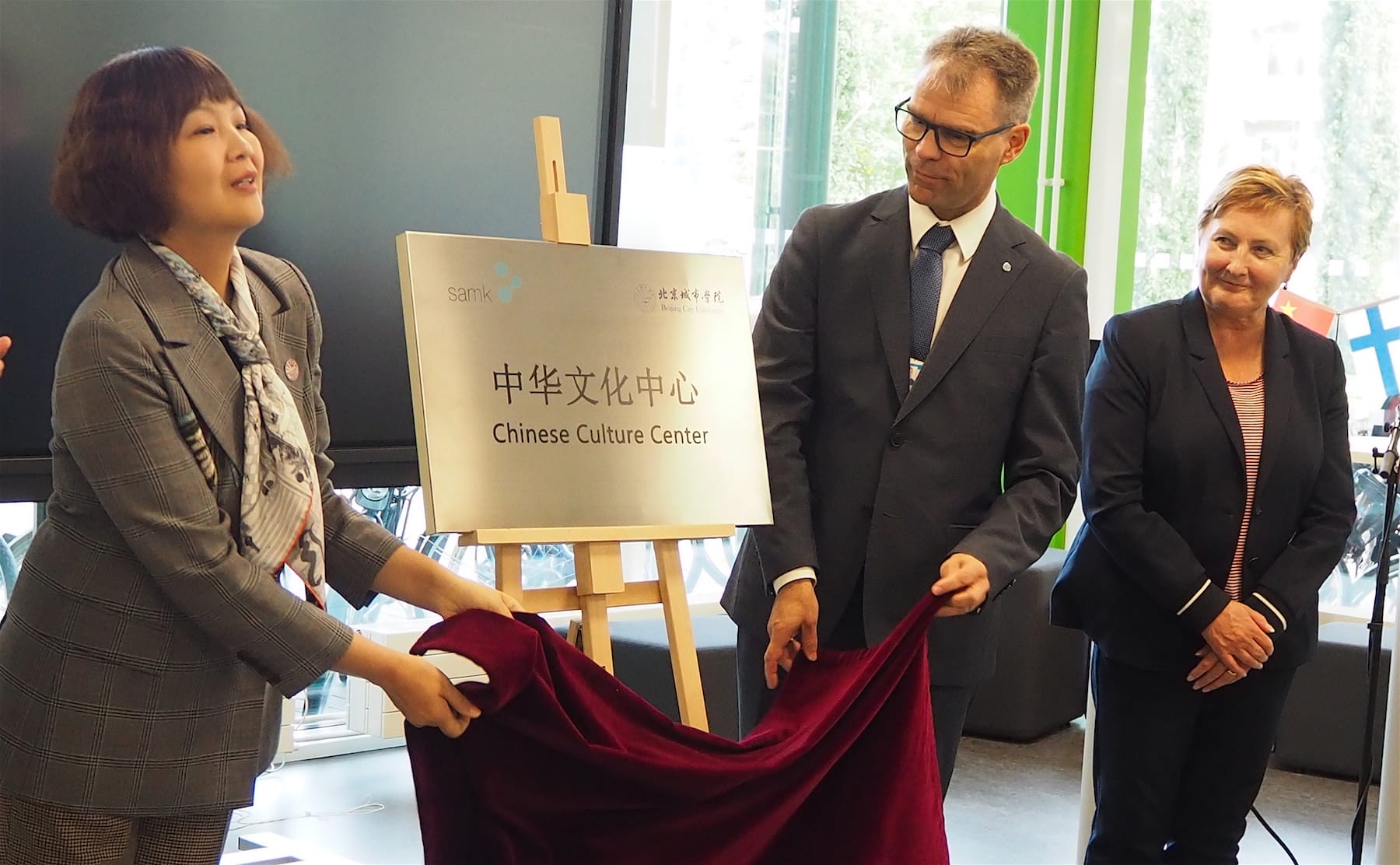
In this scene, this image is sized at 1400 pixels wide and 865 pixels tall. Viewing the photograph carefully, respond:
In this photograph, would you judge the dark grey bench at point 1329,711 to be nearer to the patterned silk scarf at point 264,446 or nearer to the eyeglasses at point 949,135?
the eyeglasses at point 949,135

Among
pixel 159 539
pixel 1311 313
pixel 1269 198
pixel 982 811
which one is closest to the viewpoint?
pixel 159 539

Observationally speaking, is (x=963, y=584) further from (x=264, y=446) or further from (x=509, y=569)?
(x=264, y=446)

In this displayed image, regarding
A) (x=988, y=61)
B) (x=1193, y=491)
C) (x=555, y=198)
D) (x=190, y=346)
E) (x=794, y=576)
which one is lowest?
(x=794, y=576)

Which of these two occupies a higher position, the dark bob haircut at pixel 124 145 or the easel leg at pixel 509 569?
the dark bob haircut at pixel 124 145

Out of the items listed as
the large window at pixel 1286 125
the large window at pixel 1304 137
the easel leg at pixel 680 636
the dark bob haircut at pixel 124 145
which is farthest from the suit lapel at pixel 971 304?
the large window at pixel 1286 125

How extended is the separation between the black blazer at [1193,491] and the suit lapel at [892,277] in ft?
2.04

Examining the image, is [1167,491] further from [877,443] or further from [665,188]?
[665,188]

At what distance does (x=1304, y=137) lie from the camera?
5.69 metres

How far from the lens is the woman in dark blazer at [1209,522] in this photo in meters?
2.76

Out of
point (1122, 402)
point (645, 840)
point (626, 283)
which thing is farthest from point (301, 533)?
point (1122, 402)

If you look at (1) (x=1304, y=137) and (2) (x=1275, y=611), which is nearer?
(2) (x=1275, y=611)

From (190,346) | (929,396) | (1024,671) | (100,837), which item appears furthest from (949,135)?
(1024,671)

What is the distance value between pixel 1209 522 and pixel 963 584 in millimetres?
808

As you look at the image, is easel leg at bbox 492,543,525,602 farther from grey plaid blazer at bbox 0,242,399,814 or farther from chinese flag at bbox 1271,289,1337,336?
chinese flag at bbox 1271,289,1337,336
